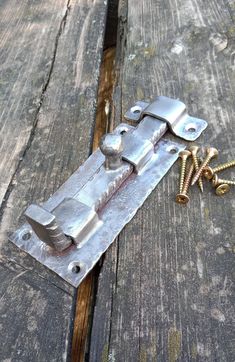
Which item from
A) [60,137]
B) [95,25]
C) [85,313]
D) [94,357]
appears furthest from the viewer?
[95,25]

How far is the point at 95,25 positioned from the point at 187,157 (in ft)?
2.53

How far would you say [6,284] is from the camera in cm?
84

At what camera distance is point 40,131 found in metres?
1.16

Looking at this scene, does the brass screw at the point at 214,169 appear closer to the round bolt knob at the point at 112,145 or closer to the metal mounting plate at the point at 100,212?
the metal mounting plate at the point at 100,212

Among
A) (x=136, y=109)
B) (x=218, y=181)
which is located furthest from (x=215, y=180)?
(x=136, y=109)

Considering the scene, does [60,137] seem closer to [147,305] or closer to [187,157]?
[187,157]

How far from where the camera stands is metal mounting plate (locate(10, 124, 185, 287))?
0.86 meters

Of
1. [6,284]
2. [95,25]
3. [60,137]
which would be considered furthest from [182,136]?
[95,25]

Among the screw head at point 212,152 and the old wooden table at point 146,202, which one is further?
the screw head at point 212,152

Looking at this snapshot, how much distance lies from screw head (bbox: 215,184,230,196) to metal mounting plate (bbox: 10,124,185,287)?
14 centimetres

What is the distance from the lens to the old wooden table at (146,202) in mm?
766

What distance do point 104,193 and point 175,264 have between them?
0.23 metres

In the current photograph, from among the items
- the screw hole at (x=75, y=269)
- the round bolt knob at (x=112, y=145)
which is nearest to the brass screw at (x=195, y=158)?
the round bolt knob at (x=112, y=145)

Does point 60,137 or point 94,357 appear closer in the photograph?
point 94,357
